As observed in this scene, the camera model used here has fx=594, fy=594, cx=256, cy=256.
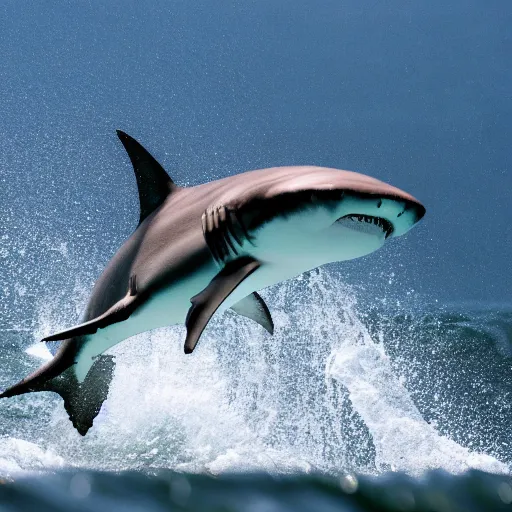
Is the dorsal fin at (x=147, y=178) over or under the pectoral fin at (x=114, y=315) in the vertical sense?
over

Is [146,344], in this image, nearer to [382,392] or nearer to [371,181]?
[382,392]

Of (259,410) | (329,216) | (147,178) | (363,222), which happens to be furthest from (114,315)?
(259,410)

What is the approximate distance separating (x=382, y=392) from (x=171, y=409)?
136 inches

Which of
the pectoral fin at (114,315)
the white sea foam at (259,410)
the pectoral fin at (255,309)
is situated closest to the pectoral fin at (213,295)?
the pectoral fin at (114,315)

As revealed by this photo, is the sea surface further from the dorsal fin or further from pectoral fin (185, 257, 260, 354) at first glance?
the dorsal fin

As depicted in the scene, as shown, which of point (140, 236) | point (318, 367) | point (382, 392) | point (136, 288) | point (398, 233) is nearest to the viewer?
point (398, 233)

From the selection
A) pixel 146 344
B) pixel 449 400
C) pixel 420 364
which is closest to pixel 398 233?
pixel 146 344

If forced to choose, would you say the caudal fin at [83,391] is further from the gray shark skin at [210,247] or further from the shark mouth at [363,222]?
the shark mouth at [363,222]

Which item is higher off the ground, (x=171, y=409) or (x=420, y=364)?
(x=171, y=409)

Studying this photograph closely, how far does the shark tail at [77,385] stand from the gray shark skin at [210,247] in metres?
0.01

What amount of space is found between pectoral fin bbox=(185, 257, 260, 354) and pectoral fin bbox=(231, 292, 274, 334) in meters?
1.99

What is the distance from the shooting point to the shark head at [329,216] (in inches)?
173

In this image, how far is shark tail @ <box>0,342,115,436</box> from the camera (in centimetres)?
698

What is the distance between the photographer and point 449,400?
33.1 metres
